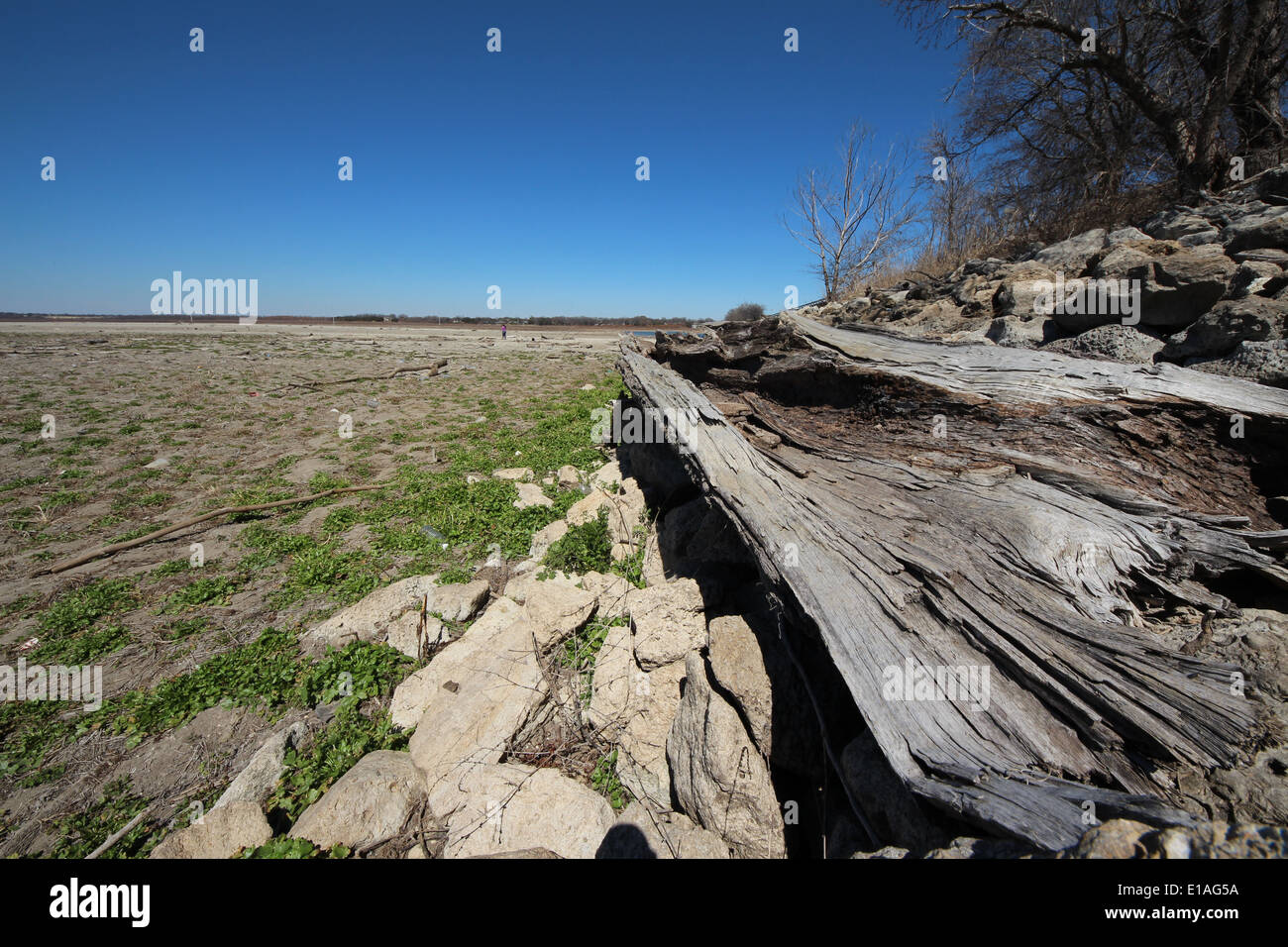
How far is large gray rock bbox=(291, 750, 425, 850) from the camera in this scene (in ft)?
8.36

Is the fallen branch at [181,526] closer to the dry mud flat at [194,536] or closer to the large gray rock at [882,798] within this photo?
the dry mud flat at [194,536]

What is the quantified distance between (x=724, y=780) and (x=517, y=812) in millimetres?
1216

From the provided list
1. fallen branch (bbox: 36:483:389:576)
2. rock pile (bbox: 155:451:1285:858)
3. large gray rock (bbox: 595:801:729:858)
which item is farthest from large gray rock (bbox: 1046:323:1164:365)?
fallen branch (bbox: 36:483:389:576)

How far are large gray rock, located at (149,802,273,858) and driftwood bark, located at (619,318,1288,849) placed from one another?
10.7ft

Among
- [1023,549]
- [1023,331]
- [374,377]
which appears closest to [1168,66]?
[1023,331]

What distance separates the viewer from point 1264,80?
8000 millimetres

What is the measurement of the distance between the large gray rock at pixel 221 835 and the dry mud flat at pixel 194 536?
1.99ft

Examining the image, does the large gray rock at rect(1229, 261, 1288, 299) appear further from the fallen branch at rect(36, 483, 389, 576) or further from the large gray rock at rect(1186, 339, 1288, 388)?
the fallen branch at rect(36, 483, 389, 576)

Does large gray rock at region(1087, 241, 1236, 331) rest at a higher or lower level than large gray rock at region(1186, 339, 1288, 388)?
higher

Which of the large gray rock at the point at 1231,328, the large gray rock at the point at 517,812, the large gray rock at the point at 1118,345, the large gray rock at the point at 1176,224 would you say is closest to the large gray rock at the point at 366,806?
the large gray rock at the point at 517,812

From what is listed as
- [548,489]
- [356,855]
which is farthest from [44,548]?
[356,855]

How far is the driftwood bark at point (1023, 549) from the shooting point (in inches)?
63.9
